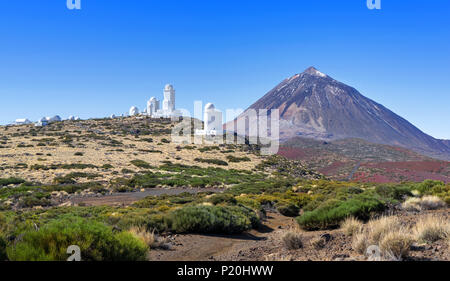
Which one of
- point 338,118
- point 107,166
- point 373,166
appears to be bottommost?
point 373,166

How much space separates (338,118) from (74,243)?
164050mm

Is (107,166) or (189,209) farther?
(107,166)

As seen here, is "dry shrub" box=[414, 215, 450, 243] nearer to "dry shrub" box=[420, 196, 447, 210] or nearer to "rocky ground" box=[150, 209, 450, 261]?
"rocky ground" box=[150, 209, 450, 261]

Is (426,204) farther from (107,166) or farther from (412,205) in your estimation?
(107,166)

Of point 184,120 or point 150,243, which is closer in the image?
point 150,243

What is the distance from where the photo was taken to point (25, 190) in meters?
18.7

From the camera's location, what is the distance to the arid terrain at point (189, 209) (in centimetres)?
467

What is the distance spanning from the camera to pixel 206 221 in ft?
26.2

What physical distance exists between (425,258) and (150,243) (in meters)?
4.75

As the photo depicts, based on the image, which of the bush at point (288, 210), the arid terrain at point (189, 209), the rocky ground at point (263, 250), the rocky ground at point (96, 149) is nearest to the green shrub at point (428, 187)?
the arid terrain at point (189, 209)

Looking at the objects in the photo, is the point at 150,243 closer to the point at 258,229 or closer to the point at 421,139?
the point at 258,229

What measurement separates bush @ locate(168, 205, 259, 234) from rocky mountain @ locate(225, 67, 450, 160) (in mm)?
125801

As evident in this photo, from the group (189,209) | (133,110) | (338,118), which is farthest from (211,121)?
(338,118)
